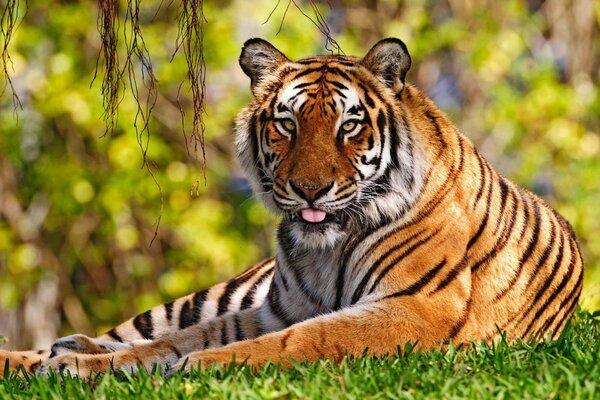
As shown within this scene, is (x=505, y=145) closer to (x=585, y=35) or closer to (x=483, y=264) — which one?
(x=585, y=35)

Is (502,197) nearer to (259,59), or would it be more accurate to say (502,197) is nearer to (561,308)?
(561,308)

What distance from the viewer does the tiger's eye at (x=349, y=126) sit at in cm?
514

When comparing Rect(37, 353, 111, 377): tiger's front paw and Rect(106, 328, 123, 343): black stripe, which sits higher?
Rect(37, 353, 111, 377): tiger's front paw

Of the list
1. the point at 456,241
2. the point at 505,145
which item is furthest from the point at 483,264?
the point at 505,145

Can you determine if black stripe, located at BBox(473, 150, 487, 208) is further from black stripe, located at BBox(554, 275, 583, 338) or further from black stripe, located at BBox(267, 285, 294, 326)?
black stripe, located at BBox(267, 285, 294, 326)

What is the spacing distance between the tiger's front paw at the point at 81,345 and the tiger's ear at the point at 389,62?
1.87m

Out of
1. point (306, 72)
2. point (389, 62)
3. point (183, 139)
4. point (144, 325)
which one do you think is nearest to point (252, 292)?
point (144, 325)

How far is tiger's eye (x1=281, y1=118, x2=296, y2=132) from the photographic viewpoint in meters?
5.19

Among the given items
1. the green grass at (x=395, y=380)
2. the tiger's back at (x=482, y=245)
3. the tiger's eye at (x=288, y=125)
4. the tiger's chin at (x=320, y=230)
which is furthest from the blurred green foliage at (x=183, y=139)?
the green grass at (x=395, y=380)

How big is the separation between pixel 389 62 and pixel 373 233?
0.79m

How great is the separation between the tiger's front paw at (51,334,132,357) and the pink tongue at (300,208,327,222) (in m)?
1.28

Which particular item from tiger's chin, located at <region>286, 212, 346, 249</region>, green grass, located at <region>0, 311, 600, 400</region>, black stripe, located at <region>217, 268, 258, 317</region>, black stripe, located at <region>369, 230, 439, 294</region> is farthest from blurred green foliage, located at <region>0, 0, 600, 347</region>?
green grass, located at <region>0, 311, 600, 400</region>

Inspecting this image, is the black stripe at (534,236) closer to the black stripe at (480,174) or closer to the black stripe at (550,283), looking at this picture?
the black stripe at (550,283)

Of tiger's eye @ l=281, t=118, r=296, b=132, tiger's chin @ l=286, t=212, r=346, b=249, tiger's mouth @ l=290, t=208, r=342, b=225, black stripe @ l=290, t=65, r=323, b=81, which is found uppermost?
black stripe @ l=290, t=65, r=323, b=81
